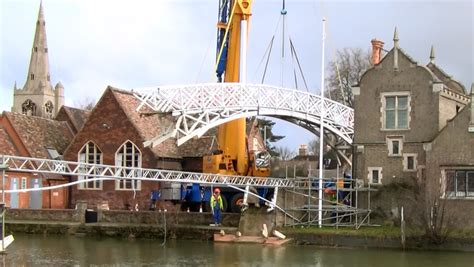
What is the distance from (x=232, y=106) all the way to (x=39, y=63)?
291 feet

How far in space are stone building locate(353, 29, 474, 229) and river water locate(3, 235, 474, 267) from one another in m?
6.27

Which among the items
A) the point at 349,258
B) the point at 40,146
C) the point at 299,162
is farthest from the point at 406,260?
the point at 299,162

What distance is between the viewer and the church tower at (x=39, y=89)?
123 metres

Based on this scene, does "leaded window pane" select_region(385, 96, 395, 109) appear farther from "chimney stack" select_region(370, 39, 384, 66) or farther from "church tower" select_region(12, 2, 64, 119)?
"church tower" select_region(12, 2, 64, 119)

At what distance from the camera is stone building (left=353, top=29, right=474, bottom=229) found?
130 feet

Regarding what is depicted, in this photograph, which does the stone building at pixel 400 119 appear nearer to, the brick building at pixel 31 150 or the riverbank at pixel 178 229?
the riverbank at pixel 178 229

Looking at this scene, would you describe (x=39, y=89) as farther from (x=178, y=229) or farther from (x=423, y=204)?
(x=423, y=204)

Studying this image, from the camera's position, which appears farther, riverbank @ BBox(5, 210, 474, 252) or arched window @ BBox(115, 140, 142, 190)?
arched window @ BBox(115, 140, 142, 190)

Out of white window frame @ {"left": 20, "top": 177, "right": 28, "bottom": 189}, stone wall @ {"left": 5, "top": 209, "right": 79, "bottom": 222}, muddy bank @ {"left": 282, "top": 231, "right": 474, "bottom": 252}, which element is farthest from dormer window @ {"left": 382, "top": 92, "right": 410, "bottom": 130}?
white window frame @ {"left": 20, "top": 177, "right": 28, "bottom": 189}

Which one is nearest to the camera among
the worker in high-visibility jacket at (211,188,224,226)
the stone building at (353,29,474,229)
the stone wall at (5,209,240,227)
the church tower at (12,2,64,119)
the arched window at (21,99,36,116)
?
the stone building at (353,29,474,229)

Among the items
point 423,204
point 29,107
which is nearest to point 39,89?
point 29,107

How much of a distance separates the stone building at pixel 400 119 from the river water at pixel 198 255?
6268mm

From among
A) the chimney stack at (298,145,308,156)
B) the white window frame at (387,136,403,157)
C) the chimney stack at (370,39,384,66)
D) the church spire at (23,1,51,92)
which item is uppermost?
the church spire at (23,1,51,92)

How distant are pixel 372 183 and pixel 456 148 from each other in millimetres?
5089
